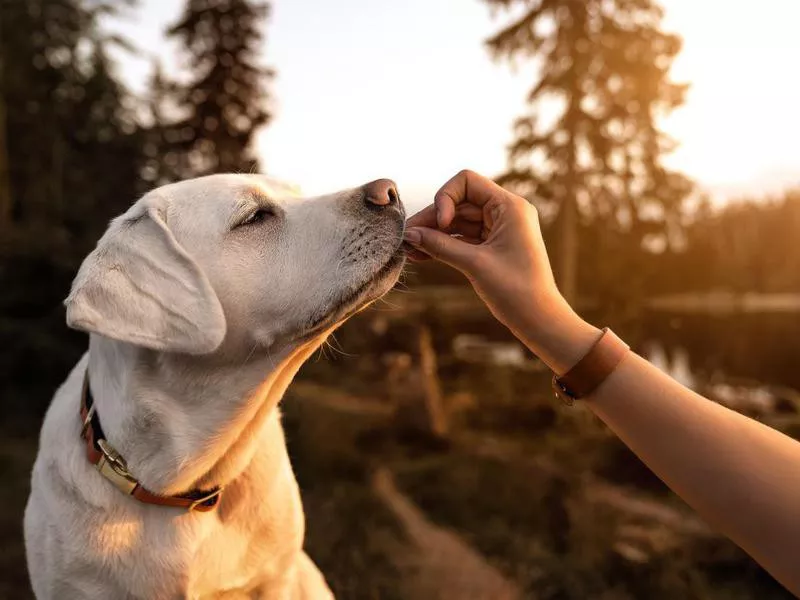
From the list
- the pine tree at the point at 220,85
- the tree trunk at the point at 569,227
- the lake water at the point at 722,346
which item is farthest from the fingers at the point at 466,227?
the pine tree at the point at 220,85

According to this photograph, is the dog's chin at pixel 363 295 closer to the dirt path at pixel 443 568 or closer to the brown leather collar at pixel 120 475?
the brown leather collar at pixel 120 475

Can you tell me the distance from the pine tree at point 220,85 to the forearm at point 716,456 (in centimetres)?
1736

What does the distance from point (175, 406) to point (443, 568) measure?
3583 millimetres

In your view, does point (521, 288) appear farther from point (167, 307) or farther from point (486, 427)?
point (486, 427)

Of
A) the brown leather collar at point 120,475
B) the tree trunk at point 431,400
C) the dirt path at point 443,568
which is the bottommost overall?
the tree trunk at point 431,400

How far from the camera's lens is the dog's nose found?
7.97ft

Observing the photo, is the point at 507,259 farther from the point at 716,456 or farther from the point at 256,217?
the point at 256,217

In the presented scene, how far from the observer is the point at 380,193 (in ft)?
7.97

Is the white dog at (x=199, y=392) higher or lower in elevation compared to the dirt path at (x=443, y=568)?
higher

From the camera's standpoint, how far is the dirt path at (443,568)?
4.99 meters

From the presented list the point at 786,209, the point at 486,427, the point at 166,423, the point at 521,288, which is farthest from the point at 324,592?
the point at 786,209

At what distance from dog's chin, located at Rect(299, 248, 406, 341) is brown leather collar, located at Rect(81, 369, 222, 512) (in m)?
0.73

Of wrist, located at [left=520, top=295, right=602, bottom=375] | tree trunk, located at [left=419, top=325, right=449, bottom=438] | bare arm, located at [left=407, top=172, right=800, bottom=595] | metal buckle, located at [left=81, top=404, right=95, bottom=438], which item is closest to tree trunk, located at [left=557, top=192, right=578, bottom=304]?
tree trunk, located at [left=419, top=325, right=449, bottom=438]

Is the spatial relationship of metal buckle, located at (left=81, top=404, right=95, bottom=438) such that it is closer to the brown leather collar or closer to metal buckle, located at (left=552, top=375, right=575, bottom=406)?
the brown leather collar
